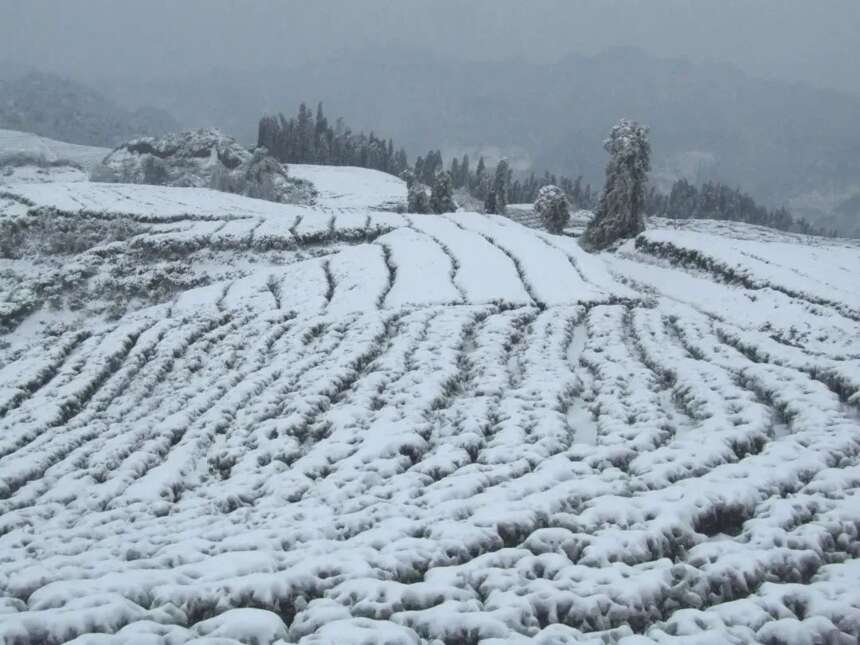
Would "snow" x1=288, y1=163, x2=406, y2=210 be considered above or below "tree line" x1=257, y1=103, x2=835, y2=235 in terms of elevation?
below

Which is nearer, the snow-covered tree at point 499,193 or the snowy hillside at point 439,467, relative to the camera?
the snowy hillside at point 439,467

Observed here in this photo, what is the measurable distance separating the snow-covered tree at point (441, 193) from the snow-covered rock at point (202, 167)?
95.4 feet

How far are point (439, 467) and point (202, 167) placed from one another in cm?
11295

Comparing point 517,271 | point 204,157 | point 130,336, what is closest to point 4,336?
point 130,336

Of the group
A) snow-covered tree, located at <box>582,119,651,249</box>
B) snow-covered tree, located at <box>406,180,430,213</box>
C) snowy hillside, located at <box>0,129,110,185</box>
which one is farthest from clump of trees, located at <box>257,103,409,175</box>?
snow-covered tree, located at <box>582,119,651,249</box>

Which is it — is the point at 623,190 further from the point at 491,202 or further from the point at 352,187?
the point at 352,187

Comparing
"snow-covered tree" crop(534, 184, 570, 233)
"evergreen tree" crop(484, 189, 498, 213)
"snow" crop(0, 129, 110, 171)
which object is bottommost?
"snow-covered tree" crop(534, 184, 570, 233)

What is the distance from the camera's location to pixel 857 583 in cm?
608

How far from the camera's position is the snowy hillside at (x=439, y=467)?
20.2 feet

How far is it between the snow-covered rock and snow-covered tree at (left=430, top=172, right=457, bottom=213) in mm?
29088

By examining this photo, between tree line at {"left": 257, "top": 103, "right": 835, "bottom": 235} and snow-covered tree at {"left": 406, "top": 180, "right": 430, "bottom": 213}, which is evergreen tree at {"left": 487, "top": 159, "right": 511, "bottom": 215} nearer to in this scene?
tree line at {"left": 257, "top": 103, "right": 835, "bottom": 235}

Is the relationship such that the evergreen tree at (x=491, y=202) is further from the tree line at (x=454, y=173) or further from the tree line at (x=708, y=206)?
the tree line at (x=708, y=206)

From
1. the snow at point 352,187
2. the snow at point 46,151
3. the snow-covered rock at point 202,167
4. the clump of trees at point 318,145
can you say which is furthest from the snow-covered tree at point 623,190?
the snow at point 46,151

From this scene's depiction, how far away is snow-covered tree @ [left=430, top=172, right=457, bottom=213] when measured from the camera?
77.8m
